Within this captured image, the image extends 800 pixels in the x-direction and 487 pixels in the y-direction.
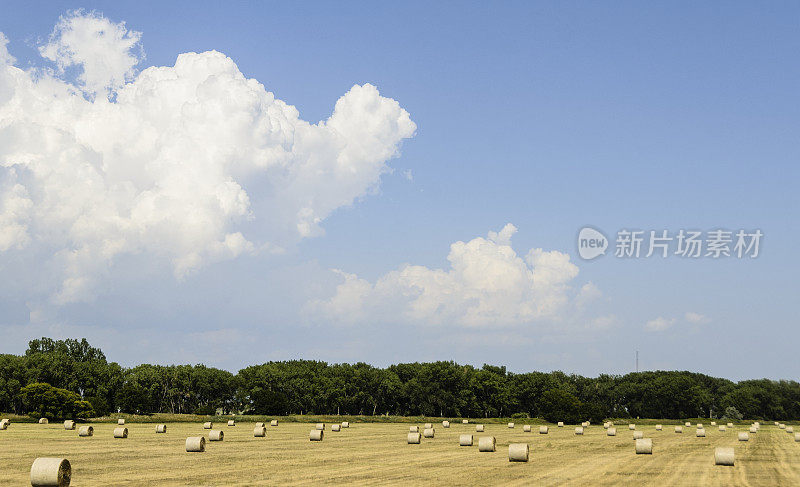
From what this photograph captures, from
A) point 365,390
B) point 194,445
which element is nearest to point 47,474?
point 194,445

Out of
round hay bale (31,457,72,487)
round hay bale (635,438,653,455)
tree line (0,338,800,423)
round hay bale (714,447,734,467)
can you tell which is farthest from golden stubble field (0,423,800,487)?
tree line (0,338,800,423)

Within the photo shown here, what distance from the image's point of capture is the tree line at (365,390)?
444ft

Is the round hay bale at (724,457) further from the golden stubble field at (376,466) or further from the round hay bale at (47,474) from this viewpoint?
the round hay bale at (47,474)

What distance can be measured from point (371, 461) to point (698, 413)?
157 metres

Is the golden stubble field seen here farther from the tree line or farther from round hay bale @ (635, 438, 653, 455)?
the tree line

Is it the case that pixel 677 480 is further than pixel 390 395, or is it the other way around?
pixel 390 395

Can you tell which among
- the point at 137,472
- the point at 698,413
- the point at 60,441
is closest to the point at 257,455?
the point at 137,472

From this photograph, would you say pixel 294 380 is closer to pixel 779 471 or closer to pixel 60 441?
pixel 60 441

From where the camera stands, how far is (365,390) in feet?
550

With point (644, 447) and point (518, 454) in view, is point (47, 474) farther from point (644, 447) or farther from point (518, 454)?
point (644, 447)

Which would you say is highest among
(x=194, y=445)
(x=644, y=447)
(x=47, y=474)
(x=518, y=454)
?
(x=644, y=447)

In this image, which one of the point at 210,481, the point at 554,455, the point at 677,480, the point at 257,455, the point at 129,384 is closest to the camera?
the point at 210,481

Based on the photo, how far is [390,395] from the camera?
545ft

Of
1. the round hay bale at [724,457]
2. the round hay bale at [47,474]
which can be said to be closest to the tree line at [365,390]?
the round hay bale at [724,457]
